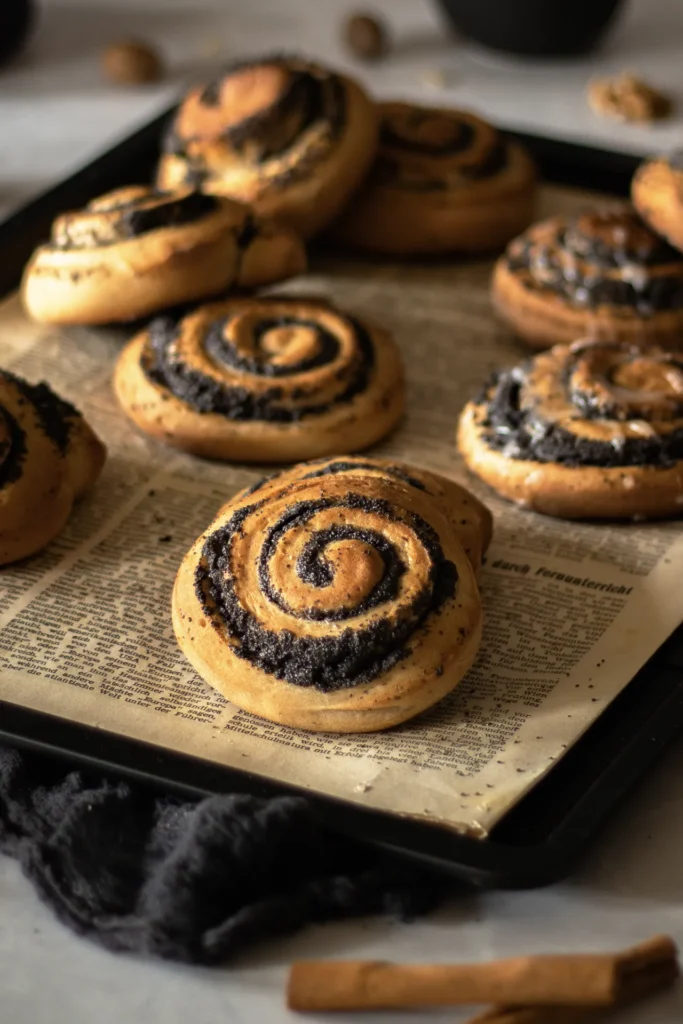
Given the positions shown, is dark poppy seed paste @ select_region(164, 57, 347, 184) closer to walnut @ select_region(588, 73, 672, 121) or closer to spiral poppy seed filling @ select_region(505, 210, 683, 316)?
spiral poppy seed filling @ select_region(505, 210, 683, 316)

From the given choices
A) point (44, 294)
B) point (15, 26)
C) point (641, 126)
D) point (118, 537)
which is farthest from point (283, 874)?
point (15, 26)

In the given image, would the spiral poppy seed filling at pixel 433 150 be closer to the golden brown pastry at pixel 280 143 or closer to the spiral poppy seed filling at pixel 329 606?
the golden brown pastry at pixel 280 143

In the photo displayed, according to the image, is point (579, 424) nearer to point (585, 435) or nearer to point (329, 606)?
point (585, 435)

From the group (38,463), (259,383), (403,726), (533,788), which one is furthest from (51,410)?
(533,788)

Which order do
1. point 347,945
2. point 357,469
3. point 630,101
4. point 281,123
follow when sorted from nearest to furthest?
point 347,945 → point 357,469 → point 281,123 → point 630,101

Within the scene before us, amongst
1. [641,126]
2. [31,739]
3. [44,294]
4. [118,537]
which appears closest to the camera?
[31,739]

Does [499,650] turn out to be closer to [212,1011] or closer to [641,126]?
[212,1011]
